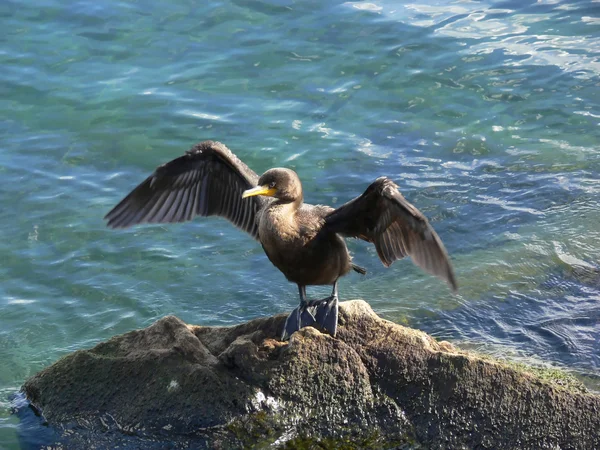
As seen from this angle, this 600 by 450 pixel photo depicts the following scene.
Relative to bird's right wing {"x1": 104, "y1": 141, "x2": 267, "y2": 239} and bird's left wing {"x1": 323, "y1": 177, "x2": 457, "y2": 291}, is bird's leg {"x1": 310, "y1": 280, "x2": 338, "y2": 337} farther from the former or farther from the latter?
bird's right wing {"x1": 104, "y1": 141, "x2": 267, "y2": 239}

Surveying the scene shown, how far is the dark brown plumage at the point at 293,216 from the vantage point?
202 inches

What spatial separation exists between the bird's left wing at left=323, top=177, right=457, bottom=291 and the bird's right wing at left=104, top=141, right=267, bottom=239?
3.44 ft

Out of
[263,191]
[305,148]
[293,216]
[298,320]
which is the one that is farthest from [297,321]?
[305,148]

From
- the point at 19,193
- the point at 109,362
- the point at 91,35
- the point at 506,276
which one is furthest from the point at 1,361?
the point at 91,35

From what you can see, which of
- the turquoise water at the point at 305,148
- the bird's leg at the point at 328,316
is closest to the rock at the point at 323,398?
the bird's leg at the point at 328,316

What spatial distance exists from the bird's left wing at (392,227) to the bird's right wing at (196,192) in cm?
105

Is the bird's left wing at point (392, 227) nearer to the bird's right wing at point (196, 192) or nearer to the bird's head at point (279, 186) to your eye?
the bird's head at point (279, 186)

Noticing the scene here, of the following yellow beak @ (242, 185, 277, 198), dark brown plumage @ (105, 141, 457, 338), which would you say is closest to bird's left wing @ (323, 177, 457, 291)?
dark brown plumage @ (105, 141, 457, 338)

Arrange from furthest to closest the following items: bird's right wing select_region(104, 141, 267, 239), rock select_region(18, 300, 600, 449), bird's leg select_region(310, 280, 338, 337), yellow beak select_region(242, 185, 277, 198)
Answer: bird's right wing select_region(104, 141, 267, 239)
yellow beak select_region(242, 185, 277, 198)
bird's leg select_region(310, 280, 338, 337)
rock select_region(18, 300, 600, 449)

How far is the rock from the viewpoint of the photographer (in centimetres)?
450

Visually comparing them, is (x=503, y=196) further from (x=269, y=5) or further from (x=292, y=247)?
(x=269, y=5)

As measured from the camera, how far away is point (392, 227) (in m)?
5.45

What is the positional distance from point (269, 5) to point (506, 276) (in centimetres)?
626

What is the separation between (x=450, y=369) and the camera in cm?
461
